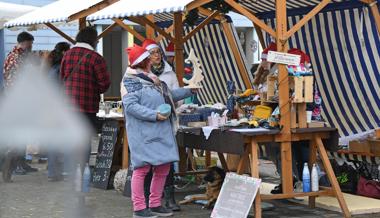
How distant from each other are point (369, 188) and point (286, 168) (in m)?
1.45

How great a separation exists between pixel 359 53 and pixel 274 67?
1297 mm

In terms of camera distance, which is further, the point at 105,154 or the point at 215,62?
the point at 215,62

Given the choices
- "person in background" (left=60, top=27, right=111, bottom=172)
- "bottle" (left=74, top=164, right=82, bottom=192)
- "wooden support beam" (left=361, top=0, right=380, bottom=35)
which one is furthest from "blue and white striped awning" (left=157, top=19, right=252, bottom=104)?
"bottle" (left=74, top=164, right=82, bottom=192)

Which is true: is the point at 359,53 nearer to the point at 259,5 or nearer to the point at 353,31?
the point at 353,31

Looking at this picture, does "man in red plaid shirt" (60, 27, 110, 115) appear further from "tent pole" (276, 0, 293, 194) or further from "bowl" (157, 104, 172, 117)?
"tent pole" (276, 0, 293, 194)

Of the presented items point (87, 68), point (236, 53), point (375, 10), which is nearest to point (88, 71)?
point (87, 68)

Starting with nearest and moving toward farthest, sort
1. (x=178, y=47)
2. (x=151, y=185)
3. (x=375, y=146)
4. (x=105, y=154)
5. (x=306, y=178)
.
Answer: (x=306, y=178)
(x=151, y=185)
(x=375, y=146)
(x=178, y=47)
(x=105, y=154)

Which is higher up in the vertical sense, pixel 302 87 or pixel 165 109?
pixel 302 87

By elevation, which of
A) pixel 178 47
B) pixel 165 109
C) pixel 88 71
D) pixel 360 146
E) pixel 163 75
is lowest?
pixel 360 146

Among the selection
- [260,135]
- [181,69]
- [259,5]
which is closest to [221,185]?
[260,135]

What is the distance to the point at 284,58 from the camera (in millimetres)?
6699

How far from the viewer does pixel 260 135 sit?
6.75 m

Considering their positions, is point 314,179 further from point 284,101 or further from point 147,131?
point 147,131

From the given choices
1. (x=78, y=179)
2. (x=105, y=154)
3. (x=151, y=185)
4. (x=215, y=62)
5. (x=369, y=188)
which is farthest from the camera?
(x=215, y=62)
